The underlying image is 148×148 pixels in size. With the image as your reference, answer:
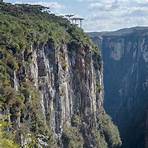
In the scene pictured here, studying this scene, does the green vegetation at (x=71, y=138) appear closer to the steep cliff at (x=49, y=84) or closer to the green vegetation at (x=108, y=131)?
the steep cliff at (x=49, y=84)

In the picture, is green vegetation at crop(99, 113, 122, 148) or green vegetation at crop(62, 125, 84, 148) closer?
green vegetation at crop(62, 125, 84, 148)

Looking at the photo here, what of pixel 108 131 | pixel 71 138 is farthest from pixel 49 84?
pixel 108 131

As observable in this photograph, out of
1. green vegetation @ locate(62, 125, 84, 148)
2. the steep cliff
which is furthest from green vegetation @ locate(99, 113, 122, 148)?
green vegetation @ locate(62, 125, 84, 148)

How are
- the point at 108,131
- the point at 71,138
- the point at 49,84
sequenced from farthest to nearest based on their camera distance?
the point at 108,131 < the point at 71,138 < the point at 49,84

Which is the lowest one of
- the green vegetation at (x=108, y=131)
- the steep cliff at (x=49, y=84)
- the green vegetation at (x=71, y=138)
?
the green vegetation at (x=108, y=131)

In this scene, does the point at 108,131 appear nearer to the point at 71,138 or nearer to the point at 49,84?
the point at 71,138

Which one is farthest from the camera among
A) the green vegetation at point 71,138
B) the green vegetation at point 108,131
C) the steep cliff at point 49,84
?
the green vegetation at point 108,131

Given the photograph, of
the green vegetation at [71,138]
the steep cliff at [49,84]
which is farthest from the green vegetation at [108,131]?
the green vegetation at [71,138]

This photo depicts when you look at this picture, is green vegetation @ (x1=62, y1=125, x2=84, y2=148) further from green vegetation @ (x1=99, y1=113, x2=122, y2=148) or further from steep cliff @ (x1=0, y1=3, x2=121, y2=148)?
green vegetation @ (x1=99, y1=113, x2=122, y2=148)

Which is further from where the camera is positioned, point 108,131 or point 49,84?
point 108,131
